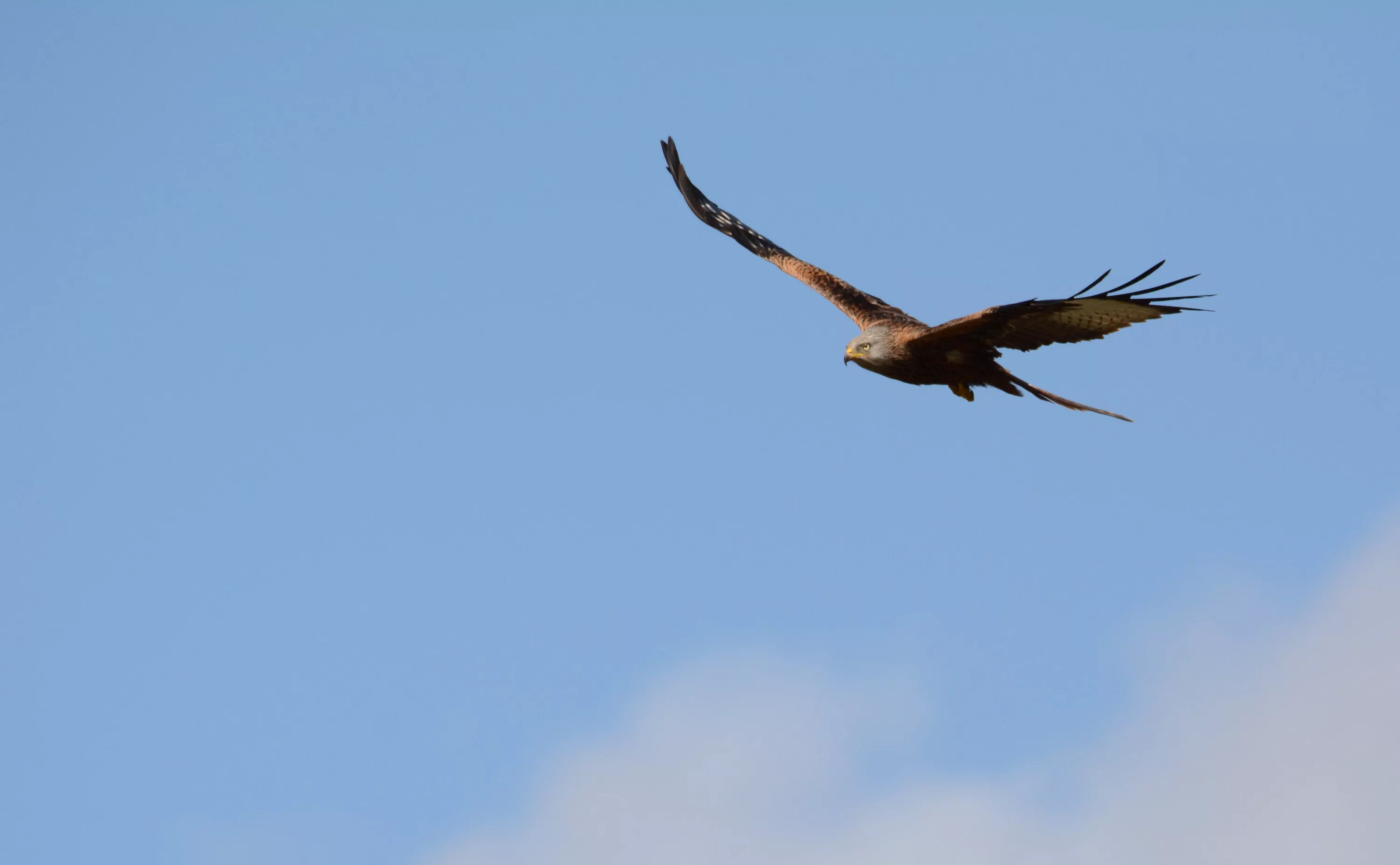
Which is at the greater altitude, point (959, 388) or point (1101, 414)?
point (959, 388)

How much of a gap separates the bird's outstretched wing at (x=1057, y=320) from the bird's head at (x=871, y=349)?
62 centimetres

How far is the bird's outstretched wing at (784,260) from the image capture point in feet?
51.3

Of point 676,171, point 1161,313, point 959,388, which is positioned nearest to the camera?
point 1161,313

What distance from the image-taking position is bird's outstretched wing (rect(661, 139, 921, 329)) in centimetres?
1562

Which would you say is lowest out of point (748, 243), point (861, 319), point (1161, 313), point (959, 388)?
point (1161, 313)

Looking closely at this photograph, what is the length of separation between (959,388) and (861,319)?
7.07 ft

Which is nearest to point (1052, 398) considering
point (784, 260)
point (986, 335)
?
point (986, 335)

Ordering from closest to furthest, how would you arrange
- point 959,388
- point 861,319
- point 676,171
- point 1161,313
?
point 1161,313 → point 959,388 → point 861,319 → point 676,171

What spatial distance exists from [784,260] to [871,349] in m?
4.65

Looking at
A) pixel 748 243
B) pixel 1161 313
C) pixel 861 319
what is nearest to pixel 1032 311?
pixel 1161 313

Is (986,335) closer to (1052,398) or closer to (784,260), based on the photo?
(1052,398)

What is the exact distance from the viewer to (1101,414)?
12562mm

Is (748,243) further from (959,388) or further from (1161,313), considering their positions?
(1161,313)

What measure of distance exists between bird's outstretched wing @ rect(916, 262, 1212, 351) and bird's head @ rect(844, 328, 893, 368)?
2.04 feet
